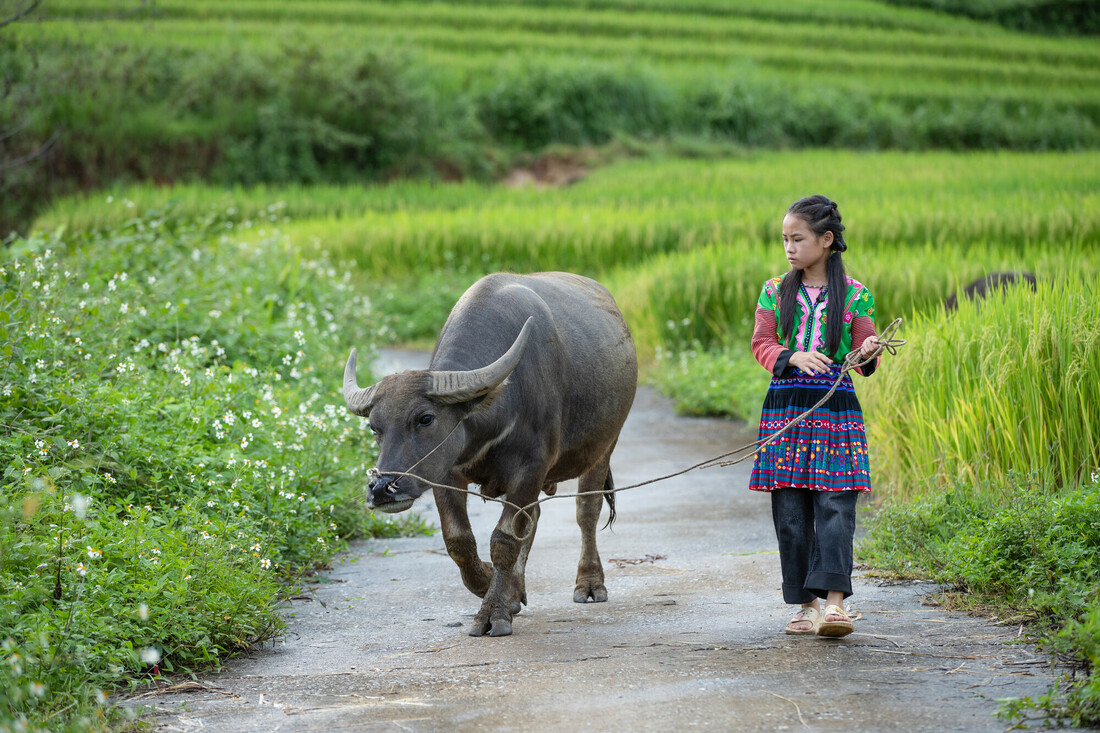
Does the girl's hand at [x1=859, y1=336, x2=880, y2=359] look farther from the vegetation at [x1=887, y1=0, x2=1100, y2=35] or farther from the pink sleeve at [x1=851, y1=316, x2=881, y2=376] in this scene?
the vegetation at [x1=887, y1=0, x2=1100, y2=35]

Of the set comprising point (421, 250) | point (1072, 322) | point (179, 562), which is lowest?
point (421, 250)

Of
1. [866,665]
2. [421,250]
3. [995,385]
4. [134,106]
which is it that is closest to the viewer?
[866,665]

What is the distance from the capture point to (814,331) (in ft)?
16.2

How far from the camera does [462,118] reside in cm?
3278

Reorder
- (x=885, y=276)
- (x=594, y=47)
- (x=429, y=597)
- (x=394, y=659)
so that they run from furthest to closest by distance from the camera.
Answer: (x=594, y=47) → (x=885, y=276) → (x=429, y=597) → (x=394, y=659)

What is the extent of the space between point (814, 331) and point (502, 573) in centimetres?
176

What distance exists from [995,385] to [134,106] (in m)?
26.9

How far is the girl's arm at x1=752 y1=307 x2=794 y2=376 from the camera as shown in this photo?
4883mm

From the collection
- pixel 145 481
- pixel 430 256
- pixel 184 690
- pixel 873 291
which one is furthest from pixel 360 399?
pixel 430 256

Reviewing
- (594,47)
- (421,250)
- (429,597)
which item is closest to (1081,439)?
(429,597)

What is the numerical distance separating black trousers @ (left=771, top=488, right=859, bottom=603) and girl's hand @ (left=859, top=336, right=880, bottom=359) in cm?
60

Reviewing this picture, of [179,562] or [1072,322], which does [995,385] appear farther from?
[179,562]

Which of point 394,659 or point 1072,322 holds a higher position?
point 1072,322

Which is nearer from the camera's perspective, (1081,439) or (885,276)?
(1081,439)
